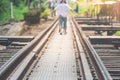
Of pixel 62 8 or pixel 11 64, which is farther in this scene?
pixel 62 8

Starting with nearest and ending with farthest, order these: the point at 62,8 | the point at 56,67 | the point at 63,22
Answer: the point at 56,67 < the point at 62,8 < the point at 63,22

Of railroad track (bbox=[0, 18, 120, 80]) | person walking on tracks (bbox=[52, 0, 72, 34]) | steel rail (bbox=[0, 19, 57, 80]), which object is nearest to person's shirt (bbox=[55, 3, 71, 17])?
person walking on tracks (bbox=[52, 0, 72, 34])

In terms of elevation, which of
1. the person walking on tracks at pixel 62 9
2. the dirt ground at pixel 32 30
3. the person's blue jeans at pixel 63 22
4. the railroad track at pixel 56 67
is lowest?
the dirt ground at pixel 32 30

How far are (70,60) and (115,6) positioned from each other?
1846cm

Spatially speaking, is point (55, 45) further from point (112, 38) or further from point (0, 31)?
point (0, 31)

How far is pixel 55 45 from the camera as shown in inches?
598

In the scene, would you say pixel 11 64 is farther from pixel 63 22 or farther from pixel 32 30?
pixel 32 30

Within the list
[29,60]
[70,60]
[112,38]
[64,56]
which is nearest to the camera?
[29,60]

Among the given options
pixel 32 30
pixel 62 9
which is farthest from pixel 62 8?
pixel 32 30

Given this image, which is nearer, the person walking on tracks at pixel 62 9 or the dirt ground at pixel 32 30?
the person walking on tracks at pixel 62 9

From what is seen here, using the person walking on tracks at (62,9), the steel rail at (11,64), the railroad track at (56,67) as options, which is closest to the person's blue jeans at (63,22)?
the person walking on tracks at (62,9)

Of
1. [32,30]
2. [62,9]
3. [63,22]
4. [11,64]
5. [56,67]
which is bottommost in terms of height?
[32,30]

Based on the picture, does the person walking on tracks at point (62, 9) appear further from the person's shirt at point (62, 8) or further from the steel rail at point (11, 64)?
the steel rail at point (11, 64)

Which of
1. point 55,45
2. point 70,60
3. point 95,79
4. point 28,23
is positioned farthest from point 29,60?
point 28,23
